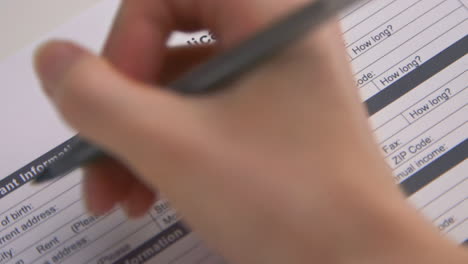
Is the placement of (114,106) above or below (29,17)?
below

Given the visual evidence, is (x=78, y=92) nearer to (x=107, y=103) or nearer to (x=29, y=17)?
(x=107, y=103)

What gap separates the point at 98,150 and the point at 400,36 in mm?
326

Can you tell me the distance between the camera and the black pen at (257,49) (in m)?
0.25

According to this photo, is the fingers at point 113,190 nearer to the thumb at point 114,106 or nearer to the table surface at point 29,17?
the thumb at point 114,106

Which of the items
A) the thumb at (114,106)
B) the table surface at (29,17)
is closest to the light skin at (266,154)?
the thumb at (114,106)

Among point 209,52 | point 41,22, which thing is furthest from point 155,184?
point 41,22

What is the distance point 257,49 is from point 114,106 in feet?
0.30

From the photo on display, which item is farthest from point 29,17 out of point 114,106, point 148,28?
point 114,106

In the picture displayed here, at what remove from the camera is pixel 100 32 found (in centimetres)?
49

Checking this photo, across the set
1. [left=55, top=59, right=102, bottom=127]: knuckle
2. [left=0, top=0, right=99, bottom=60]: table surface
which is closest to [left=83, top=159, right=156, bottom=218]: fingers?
[left=55, top=59, right=102, bottom=127]: knuckle

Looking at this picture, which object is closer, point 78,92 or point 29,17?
point 78,92

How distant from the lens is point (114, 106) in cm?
28

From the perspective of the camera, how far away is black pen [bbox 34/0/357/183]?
25 cm

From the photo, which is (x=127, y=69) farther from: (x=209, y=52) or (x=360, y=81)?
(x=360, y=81)
